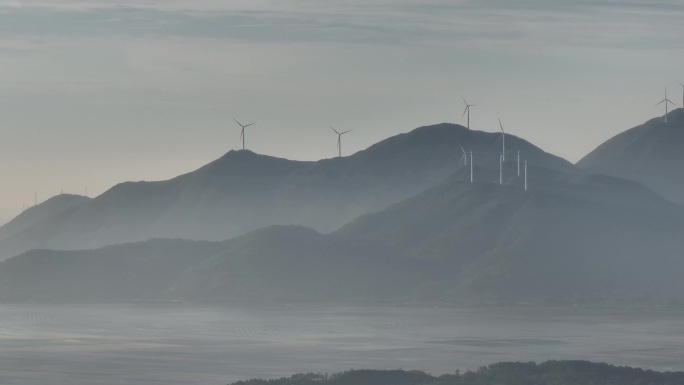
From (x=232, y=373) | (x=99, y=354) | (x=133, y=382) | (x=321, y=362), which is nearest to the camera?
(x=133, y=382)

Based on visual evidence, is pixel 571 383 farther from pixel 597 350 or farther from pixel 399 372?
pixel 597 350

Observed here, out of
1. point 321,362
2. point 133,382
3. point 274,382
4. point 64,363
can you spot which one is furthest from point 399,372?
point 64,363

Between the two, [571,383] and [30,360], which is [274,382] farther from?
[30,360]

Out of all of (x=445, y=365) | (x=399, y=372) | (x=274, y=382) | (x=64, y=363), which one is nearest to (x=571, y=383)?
(x=399, y=372)

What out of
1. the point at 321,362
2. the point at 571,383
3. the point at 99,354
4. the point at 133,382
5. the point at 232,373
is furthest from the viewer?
the point at 99,354

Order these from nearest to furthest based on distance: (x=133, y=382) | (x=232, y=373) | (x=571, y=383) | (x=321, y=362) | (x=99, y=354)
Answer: (x=571, y=383), (x=133, y=382), (x=232, y=373), (x=321, y=362), (x=99, y=354)

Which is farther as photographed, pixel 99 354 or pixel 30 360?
pixel 99 354
